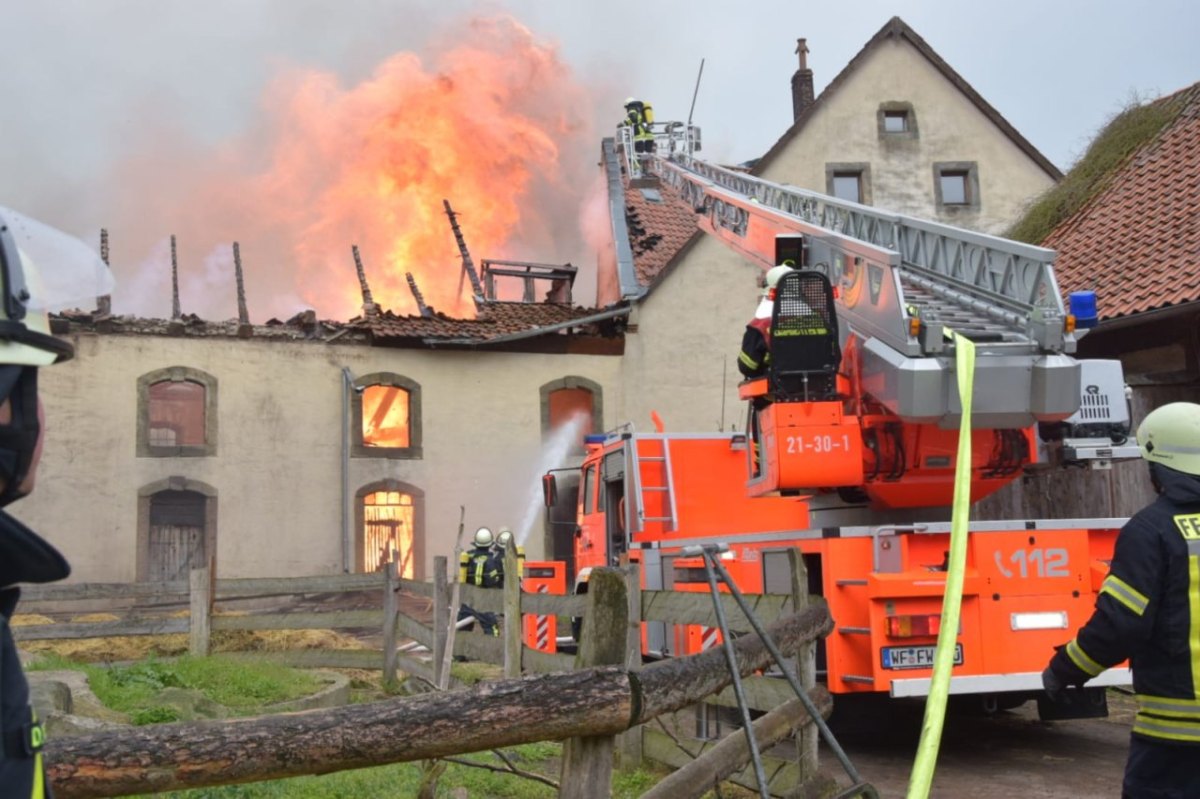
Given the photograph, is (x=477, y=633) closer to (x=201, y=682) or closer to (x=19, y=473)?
(x=201, y=682)

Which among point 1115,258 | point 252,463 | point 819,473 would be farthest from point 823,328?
point 252,463

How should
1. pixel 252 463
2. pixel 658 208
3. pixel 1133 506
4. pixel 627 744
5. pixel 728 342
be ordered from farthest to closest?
pixel 658 208 < pixel 728 342 < pixel 252 463 < pixel 1133 506 < pixel 627 744

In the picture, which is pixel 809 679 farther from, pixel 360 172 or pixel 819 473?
pixel 360 172

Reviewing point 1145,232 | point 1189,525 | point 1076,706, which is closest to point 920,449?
point 1076,706

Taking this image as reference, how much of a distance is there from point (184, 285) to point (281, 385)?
15.8 m

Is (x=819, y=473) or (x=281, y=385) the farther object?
(x=281, y=385)

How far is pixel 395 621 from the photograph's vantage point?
1251 centimetres

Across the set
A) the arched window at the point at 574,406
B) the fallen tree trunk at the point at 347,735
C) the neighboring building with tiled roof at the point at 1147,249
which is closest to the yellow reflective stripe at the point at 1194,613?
the fallen tree trunk at the point at 347,735

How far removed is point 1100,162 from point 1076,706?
1317 cm

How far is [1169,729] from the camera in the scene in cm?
364

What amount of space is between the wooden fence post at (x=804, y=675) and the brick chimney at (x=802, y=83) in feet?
86.1

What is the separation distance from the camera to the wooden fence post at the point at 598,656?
349 cm

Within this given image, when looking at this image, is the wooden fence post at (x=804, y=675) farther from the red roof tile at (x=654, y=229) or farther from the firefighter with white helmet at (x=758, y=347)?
the red roof tile at (x=654, y=229)

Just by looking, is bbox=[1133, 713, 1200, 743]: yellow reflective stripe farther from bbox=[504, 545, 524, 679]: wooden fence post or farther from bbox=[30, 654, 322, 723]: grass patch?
bbox=[30, 654, 322, 723]: grass patch
